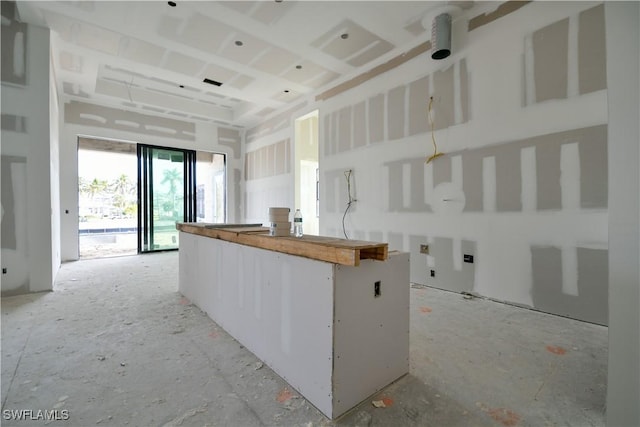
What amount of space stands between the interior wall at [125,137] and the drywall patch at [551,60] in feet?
21.8

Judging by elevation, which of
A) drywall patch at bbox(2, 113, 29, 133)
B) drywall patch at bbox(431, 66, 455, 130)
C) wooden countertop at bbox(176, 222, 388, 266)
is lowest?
wooden countertop at bbox(176, 222, 388, 266)

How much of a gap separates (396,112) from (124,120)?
5.80 metres

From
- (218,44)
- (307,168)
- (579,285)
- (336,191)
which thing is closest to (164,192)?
(307,168)

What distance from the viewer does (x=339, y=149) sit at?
490 cm

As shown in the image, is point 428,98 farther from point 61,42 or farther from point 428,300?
point 61,42

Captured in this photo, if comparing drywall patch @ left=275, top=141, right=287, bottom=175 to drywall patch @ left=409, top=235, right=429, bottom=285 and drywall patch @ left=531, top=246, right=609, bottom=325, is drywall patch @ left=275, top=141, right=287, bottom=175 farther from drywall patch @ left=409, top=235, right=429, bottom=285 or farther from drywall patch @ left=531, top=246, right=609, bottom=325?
drywall patch @ left=531, top=246, right=609, bottom=325

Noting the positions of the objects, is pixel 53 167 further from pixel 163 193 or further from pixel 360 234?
pixel 360 234

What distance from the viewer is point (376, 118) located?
4.30m

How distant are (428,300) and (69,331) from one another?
133 inches

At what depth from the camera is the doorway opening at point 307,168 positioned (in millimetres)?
6121

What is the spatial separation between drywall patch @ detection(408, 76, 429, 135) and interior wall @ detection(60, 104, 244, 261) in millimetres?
5272

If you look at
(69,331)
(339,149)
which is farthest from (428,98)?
(69,331)

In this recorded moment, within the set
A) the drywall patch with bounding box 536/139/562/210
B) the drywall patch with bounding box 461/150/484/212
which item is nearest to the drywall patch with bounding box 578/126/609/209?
the drywall patch with bounding box 536/139/562/210

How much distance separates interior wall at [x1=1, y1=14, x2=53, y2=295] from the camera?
3250 mm
